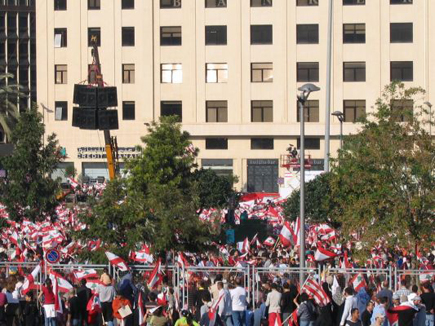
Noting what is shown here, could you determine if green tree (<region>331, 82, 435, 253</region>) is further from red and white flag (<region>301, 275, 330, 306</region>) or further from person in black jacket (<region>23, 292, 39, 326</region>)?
person in black jacket (<region>23, 292, 39, 326</region>)

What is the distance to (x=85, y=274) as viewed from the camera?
2689 centimetres

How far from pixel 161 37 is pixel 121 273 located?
54.6 m

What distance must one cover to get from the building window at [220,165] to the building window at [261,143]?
6.66 feet

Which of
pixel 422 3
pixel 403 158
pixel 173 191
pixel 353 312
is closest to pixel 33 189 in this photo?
pixel 173 191

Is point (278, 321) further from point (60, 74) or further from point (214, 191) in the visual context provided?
point (60, 74)

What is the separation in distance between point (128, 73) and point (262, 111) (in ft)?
31.2

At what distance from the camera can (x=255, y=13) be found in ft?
264

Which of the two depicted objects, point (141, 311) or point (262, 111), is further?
point (262, 111)

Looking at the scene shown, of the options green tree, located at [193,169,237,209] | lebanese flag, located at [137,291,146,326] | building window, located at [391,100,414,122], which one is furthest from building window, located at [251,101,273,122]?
lebanese flag, located at [137,291,146,326]

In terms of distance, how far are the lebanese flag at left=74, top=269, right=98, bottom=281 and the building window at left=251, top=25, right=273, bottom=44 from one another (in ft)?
178

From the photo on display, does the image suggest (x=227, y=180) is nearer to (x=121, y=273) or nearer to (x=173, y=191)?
(x=173, y=191)

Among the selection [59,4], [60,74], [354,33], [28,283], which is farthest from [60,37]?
[28,283]

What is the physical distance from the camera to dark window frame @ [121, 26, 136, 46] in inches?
3182

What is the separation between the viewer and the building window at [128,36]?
80.9 m
